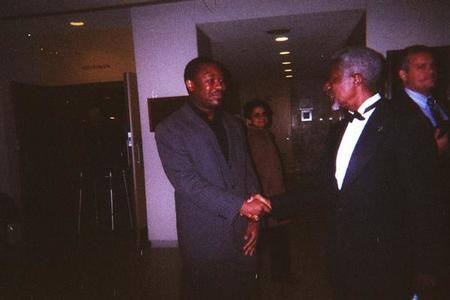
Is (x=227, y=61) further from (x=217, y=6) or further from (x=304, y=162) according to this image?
(x=304, y=162)

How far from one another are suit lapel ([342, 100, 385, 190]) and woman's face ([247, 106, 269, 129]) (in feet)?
6.34

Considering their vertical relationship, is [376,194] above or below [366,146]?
below

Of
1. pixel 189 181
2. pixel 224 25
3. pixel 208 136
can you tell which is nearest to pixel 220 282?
pixel 189 181

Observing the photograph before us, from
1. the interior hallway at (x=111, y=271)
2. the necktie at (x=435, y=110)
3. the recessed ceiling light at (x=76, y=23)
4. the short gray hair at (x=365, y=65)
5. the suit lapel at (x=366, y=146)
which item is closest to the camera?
the suit lapel at (x=366, y=146)

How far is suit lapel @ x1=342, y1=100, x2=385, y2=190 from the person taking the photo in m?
1.58

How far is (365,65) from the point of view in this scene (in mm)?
1694

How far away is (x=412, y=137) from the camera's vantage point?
148 cm

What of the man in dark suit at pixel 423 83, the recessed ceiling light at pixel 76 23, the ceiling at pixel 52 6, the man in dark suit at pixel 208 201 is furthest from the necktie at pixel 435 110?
the recessed ceiling light at pixel 76 23

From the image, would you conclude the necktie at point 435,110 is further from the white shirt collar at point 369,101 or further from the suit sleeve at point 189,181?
the suit sleeve at point 189,181

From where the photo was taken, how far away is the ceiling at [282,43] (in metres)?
4.86

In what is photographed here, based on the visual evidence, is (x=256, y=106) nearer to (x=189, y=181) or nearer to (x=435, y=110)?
(x=435, y=110)

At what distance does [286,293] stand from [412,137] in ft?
7.65

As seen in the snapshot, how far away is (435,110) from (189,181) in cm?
201

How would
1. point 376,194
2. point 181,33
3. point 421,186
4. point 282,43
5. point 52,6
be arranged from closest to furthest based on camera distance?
1. point 421,186
2. point 376,194
3. point 52,6
4. point 181,33
5. point 282,43
